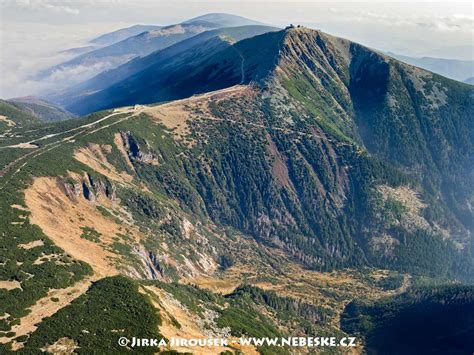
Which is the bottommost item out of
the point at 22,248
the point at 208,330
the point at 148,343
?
the point at 208,330

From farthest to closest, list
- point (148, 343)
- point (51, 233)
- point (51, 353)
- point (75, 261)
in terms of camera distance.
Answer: point (51, 233), point (75, 261), point (148, 343), point (51, 353)

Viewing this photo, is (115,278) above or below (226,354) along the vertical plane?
above

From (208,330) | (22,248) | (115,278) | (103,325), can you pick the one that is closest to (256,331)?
(208,330)

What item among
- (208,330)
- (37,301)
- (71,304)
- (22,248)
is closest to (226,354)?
(208,330)

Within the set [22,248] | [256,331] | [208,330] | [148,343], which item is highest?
[22,248]

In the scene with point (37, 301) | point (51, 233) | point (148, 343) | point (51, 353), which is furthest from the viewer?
point (51, 233)

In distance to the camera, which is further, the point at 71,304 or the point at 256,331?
the point at 256,331

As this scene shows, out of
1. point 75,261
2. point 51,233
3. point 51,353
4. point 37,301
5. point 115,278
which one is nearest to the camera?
point 51,353

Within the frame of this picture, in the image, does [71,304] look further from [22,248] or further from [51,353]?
[22,248]

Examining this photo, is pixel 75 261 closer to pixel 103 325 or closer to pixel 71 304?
pixel 71 304
